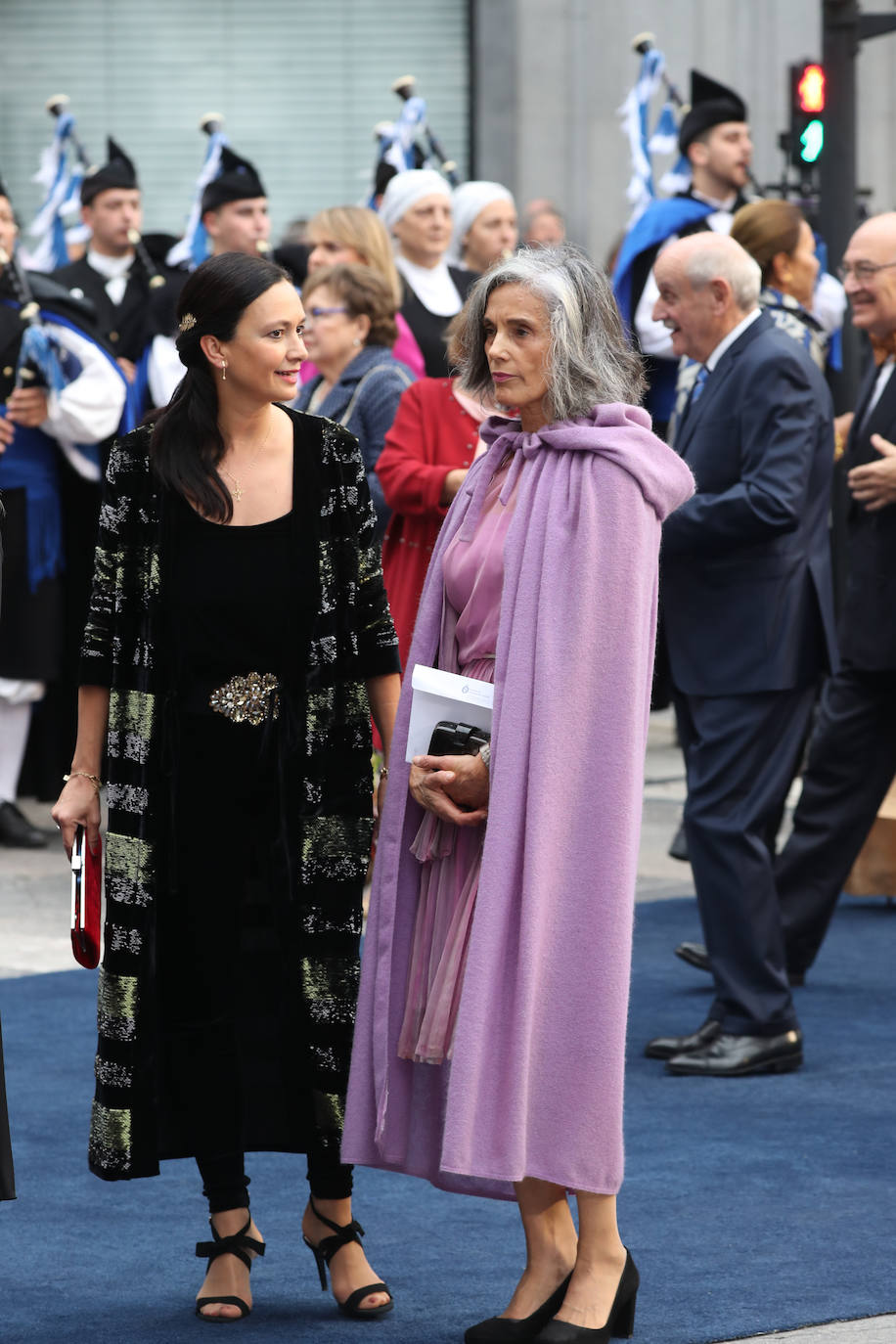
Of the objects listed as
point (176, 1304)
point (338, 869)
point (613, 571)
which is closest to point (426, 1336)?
point (176, 1304)

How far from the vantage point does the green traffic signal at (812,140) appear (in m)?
9.85

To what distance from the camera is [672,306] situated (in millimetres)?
6109

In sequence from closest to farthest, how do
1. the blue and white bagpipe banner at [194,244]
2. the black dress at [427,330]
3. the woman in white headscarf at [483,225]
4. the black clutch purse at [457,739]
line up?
the black clutch purse at [457,739], the black dress at [427,330], the woman in white headscarf at [483,225], the blue and white bagpipe banner at [194,244]

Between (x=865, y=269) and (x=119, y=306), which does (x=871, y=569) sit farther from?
(x=119, y=306)

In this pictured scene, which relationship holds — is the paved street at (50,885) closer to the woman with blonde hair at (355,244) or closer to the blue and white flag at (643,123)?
the woman with blonde hair at (355,244)

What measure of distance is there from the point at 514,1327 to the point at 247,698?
122cm

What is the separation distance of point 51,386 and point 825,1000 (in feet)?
13.5

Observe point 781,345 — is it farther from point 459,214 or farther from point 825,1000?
point 459,214

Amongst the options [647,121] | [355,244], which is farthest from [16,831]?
[647,121]

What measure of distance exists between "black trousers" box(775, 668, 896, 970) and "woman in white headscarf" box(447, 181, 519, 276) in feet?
11.4

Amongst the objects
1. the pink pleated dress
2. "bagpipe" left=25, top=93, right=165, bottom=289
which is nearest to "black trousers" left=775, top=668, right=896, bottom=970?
the pink pleated dress

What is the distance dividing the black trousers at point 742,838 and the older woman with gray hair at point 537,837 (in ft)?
6.61

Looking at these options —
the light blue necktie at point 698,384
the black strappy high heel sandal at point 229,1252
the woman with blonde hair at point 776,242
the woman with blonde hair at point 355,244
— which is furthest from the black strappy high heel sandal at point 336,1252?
the woman with blonde hair at point 355,244

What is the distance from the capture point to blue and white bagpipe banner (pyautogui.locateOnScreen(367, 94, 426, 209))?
1185cm
